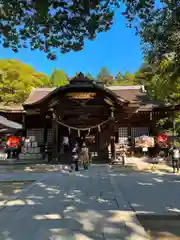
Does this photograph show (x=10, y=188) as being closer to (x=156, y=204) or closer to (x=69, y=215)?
(x=69, y=215)

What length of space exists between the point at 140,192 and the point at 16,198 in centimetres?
414

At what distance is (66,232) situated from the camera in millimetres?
5125

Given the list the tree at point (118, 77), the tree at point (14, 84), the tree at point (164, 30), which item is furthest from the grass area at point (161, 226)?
the tree at point (118, 77)

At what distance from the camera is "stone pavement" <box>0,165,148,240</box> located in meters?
5.06

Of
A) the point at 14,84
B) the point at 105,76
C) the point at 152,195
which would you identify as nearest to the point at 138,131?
the point at 152,195

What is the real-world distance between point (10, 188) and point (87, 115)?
10269 millimetres

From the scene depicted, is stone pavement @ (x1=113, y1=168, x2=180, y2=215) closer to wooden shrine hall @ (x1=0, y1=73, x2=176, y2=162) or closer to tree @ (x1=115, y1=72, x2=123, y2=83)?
wooden shrine hall @ (x1=0, y1=73, x2=176, y2=162)

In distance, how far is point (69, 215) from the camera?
20.7 feet

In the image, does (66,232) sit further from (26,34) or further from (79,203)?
(26,34)

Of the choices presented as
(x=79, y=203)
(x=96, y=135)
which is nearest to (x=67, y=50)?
(x=79, y=203)

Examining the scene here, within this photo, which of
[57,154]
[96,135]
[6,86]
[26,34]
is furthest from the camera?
[6,86]

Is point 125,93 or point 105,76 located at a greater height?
point 105,76

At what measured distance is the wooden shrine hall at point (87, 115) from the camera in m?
18.2

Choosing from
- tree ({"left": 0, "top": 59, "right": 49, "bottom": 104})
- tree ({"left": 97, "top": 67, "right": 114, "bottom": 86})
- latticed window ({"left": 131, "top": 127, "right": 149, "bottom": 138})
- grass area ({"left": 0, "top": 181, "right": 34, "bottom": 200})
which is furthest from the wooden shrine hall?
tree ({"left": 97, "top": 67, "right": 114, "bottom": 86})
